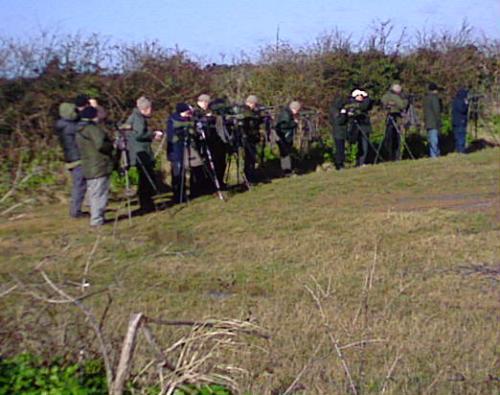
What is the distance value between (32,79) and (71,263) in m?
11.9

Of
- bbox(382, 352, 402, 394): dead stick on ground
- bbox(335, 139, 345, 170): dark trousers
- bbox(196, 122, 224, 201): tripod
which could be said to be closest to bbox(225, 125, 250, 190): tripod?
bbox(196, 122, 224, 201): tripod

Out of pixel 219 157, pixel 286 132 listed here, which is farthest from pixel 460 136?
pixel 219 157

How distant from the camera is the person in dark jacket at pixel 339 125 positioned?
23.0 metres

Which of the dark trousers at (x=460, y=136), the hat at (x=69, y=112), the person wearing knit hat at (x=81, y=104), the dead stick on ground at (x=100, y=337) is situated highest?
the person wearing knit hat at (x=81, y=104)

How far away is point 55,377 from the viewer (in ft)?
20.6

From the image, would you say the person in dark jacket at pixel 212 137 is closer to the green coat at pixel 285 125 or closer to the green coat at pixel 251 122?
the green coat at pixel 251 122

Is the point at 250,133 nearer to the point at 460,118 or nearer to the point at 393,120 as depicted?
the point at 393,120

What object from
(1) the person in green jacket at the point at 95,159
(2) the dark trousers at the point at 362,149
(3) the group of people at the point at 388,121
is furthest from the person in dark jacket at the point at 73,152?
(2) the dark trousers at the point at 362,149

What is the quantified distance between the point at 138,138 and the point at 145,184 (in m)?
0.75

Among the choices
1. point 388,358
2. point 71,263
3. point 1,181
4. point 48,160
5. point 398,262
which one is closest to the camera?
point 388,358

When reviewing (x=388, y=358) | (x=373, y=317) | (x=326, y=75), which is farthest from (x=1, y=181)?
(x=326, y=75)

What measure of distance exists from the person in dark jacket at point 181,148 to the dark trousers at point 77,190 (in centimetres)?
205

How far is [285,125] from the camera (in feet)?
72.5

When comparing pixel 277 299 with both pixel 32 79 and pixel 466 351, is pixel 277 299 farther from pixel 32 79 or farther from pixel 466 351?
pixel 32 79
